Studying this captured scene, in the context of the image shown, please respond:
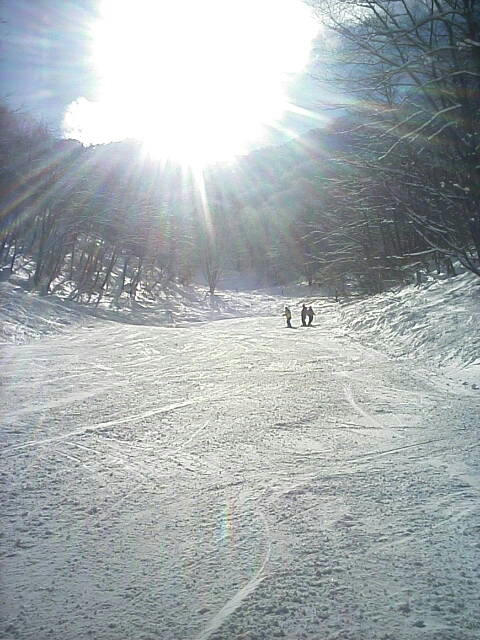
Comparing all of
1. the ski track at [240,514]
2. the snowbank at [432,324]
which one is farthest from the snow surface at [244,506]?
the snowbank at [432,324]

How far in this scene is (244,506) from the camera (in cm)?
426

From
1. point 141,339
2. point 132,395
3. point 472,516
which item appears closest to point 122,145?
point 141,339

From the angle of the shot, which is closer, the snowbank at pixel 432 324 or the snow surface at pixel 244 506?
the snow surface at pixel 244 506

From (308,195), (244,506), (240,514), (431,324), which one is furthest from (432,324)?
(308,195)

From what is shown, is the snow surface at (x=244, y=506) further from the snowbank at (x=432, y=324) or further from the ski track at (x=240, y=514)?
the snowbank at (x=432, y=324)

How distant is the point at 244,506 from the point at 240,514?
0.15 m

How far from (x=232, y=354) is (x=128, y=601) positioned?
457 inches

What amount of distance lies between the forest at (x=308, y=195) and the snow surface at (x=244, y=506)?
445cm

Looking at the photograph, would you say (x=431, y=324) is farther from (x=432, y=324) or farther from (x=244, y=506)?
(x=244, y=506)

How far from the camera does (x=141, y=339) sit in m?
19.1

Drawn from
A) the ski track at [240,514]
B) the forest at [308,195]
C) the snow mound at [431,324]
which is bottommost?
the ski track at [240,514]

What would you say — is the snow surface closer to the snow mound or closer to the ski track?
the ski track

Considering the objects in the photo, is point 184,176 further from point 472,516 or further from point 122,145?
point 472,516

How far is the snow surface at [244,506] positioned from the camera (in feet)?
9.57
